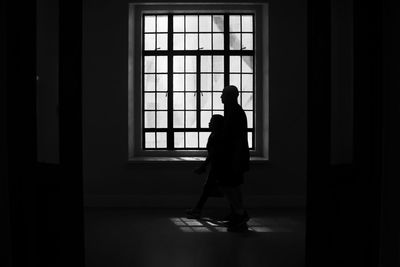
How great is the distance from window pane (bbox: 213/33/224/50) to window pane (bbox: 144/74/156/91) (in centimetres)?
122

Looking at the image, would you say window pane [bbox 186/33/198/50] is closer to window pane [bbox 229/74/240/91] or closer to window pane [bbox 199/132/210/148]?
window pane [bbox 229/74/240/91]

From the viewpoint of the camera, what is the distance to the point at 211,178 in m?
6.77

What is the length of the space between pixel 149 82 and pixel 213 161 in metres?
2.98

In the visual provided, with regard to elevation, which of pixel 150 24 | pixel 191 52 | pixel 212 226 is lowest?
pixel 212 226

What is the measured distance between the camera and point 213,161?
6.25 meters

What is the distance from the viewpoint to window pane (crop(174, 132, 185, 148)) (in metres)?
8.80
